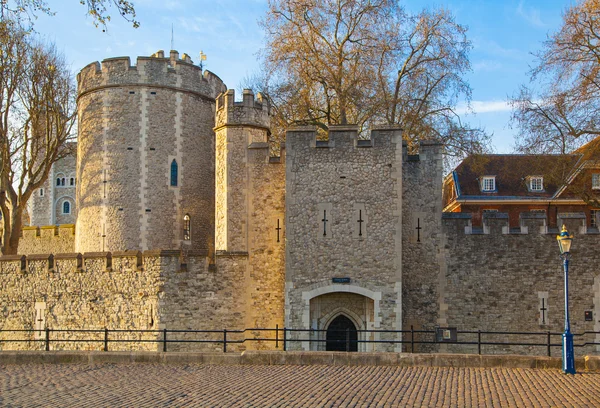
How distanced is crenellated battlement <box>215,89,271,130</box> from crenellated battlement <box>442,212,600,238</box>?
20.1 feet

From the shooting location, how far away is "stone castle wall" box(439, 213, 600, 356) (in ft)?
66.5

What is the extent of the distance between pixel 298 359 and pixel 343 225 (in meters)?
5.26

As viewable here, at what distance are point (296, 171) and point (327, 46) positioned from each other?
7840 millimetres

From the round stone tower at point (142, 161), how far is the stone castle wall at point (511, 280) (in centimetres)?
912

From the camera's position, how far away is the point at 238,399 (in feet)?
37.4

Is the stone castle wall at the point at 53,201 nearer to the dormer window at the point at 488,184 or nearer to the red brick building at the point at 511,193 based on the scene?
the red brick building at the point at 511,193

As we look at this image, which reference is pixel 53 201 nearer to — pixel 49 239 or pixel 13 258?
pixel 49 239

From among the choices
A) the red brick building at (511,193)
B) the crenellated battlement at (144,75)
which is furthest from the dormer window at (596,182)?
the crenellated battlement at (144,75)

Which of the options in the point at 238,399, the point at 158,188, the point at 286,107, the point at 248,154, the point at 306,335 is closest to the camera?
the point at 238,399

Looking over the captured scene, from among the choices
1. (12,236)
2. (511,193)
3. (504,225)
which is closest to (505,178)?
(511,193)

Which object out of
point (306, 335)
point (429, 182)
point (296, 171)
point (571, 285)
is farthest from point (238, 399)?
point (571, 285)

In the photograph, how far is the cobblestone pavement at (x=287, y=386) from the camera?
444 inches

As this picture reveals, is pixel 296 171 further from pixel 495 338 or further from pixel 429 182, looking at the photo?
pixel 495 338

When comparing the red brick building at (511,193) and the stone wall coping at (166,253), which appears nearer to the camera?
the stone wall coping at (166,253)
